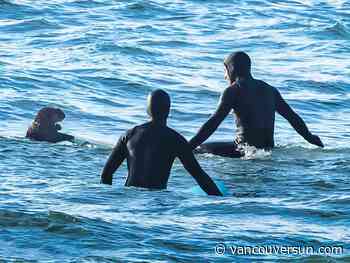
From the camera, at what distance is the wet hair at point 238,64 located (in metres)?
15.2

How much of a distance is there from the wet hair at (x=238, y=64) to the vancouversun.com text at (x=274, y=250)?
4.73 m

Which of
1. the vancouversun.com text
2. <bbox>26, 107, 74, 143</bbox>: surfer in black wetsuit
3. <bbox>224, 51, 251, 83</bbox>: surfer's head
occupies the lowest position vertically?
the vancouversun.com text

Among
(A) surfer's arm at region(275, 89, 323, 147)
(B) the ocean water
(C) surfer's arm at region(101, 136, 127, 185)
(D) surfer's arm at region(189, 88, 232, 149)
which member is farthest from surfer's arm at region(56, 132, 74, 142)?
(C) surfer's arm at region(101, 136, 127, 185)

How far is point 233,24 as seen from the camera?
31.6m

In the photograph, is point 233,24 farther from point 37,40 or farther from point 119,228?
point 119,228

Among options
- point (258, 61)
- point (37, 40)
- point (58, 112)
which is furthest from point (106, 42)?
point (58, 112)

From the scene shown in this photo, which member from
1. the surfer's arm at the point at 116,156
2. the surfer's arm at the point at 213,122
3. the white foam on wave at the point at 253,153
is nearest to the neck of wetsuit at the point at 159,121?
the surfer's arm at the point at 116,156

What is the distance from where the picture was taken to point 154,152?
12.4 metres

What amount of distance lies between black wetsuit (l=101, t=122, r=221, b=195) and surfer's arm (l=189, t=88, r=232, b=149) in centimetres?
225

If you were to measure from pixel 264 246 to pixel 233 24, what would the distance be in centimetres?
2105

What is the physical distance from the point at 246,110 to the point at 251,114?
9cm

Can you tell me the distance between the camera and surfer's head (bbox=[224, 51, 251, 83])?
15219 millimetres

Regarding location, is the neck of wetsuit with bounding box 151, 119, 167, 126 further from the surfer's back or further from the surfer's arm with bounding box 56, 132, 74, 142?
the surfer's arm with bounding box 56, 132, 74, 142

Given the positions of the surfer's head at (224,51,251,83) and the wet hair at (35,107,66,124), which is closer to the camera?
the surfer's head at (224,51,251,83)
